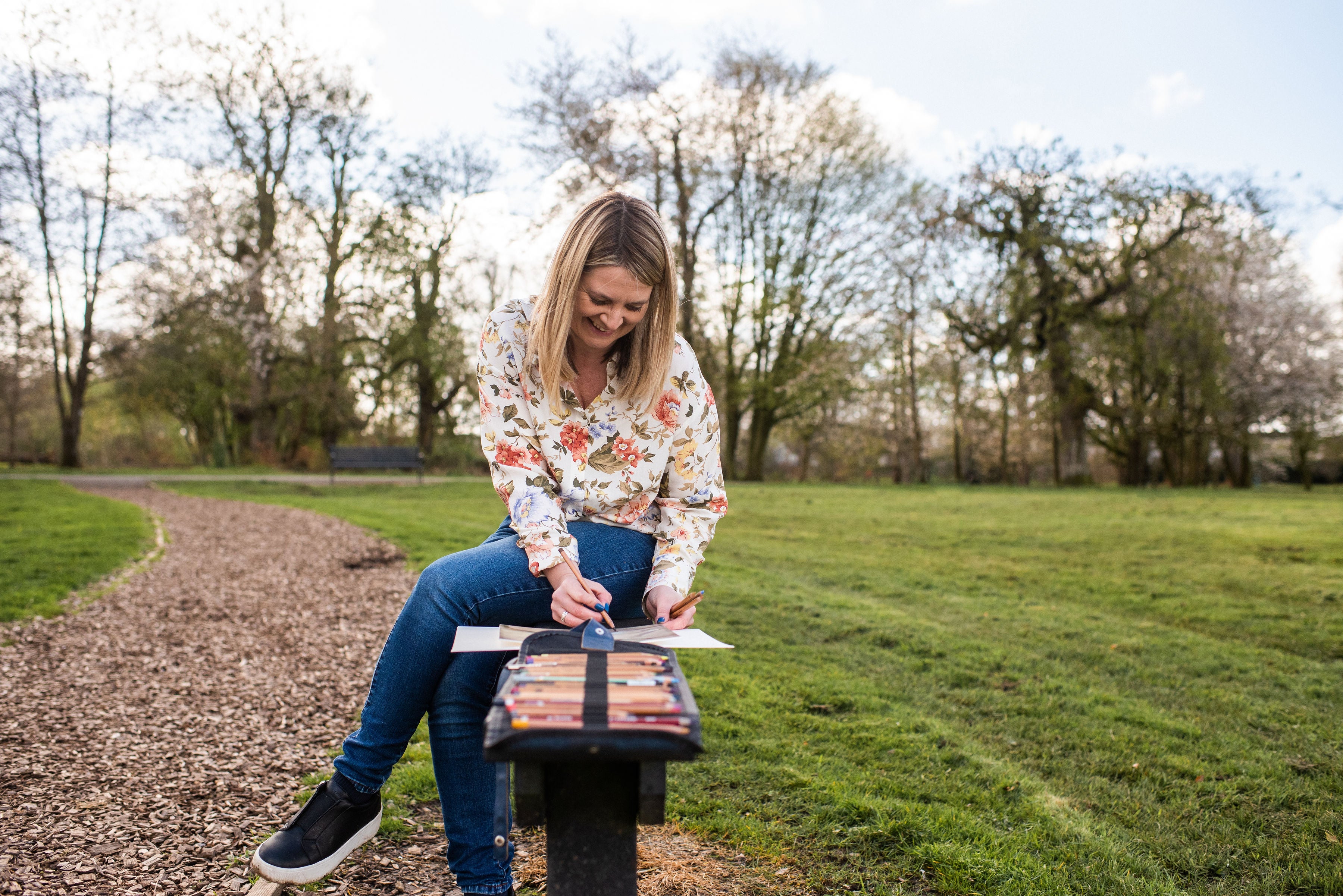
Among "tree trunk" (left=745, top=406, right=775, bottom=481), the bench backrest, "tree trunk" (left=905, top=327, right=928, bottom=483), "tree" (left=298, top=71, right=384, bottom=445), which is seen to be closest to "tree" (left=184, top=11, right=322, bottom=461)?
"tree" (left=298, top=71, right=384, bottom=445)

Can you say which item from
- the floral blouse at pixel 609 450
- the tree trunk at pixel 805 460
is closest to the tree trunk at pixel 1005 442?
the tree trunk at pixel 805 460

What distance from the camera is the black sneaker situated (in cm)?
189

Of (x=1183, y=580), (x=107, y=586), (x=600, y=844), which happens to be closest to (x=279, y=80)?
(x=107, y=586)

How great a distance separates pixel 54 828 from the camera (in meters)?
2.41

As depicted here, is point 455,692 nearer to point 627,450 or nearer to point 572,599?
point 572,599

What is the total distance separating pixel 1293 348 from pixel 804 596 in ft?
73.7

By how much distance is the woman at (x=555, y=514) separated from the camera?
185 cm

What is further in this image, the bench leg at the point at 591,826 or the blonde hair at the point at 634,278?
the blonde hair at the point at 634,278

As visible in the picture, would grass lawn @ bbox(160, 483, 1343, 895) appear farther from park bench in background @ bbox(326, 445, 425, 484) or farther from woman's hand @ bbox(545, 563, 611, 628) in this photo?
park bench in background @ bbox(326, 445, 425, 484)

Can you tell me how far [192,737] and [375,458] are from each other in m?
14.3

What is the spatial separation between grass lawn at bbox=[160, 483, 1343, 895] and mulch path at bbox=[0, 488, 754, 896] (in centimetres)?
47

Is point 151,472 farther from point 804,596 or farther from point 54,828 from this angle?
point 54,828

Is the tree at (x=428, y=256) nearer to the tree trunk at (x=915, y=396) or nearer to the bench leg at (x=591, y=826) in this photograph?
the tree trunk at (x=915, y=396)

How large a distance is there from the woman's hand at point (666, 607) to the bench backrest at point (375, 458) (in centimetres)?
1537
